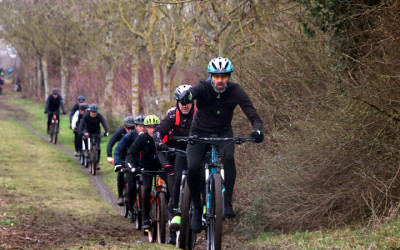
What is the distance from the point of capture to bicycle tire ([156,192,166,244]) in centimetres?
1025

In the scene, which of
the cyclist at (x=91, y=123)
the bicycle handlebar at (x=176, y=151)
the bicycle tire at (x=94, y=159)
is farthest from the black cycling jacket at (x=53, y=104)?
the bicycle handlebar at (x=176, y=151)

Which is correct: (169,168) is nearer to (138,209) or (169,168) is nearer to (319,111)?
(138,209)

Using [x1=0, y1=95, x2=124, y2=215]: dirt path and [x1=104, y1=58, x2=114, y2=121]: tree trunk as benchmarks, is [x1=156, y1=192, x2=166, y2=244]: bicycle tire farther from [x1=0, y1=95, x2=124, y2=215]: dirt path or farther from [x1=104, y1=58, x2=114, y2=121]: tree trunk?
[x1=104, y1=58, x2=114, y2=121]: tree trunk

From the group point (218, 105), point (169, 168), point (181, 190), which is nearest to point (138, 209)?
point (169, 168)

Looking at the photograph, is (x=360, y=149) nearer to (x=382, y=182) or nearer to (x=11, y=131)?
(x=382, y=182)

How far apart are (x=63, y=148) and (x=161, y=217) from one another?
1674 cm

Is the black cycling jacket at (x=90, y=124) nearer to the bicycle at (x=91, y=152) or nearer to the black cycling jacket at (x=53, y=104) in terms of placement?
the bicycle at (x=91, y=152)

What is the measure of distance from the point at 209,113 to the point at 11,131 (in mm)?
24156

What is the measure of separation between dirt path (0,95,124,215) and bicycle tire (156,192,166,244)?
4.01m

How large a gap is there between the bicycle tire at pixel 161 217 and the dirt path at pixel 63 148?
4006 mm

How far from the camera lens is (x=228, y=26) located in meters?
15.5

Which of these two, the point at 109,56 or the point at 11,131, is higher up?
the point at 109,56

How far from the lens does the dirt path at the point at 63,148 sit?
53.1ft

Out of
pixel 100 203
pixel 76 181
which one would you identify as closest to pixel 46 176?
pixel 76 181
